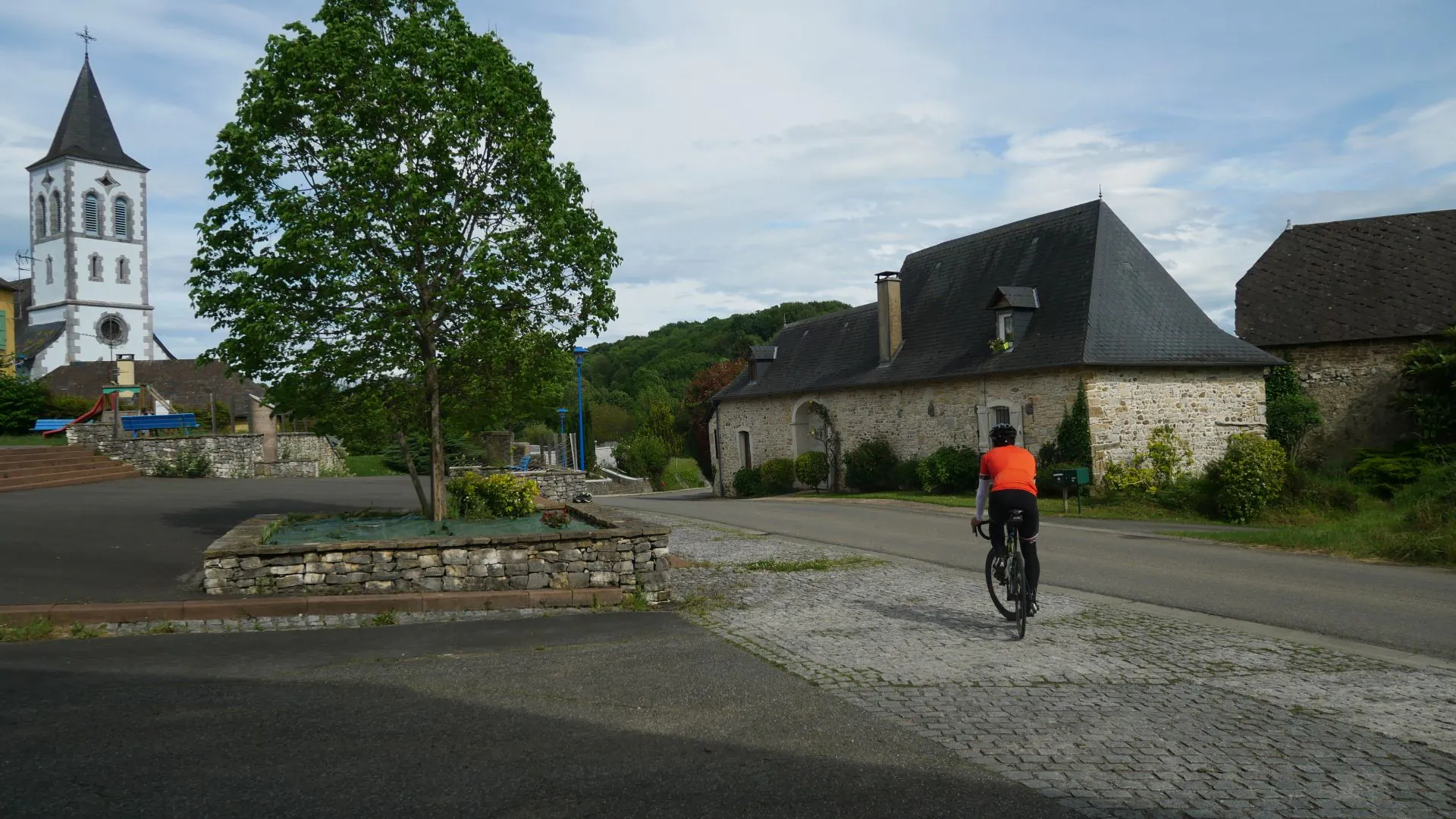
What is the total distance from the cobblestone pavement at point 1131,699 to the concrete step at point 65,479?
14765mm

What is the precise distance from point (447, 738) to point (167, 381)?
49.4 m

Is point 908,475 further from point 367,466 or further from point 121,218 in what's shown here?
point 121,218

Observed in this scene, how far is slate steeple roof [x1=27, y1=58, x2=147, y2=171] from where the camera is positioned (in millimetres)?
67750

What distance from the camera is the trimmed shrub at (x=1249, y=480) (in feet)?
58.9

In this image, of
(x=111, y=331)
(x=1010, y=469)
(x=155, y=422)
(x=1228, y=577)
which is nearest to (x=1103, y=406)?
(x=1228, y=577)

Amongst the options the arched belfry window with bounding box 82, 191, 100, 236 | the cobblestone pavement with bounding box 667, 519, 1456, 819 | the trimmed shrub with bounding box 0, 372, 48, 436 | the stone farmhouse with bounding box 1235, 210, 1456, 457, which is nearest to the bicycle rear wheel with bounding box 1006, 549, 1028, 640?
the cobblestone pavement with bounding box 667, 519, 1456, 819

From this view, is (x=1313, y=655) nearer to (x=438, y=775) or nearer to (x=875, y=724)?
(x=875, y=724)

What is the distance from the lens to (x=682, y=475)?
A: 5322 centimetres

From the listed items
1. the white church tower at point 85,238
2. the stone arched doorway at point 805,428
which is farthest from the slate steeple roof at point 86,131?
the stone arched doorway at point 805,428

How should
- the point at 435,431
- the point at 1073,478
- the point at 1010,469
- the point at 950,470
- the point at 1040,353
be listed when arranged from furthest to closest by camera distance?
the point at 950,470, the point at 1040,353, the point at 1073,478, the point at 435,431, the point at 1010,469

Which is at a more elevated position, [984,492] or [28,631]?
[984,492]

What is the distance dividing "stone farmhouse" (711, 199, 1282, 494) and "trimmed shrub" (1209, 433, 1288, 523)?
5061mm

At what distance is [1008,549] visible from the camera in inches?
309

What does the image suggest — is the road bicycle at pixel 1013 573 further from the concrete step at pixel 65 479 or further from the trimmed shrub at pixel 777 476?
the trimmed shrub at pixel 777 476
